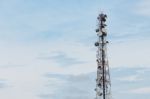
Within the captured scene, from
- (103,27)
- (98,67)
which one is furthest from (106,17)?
(98,67)

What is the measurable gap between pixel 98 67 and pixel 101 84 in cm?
309

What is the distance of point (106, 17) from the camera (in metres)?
105

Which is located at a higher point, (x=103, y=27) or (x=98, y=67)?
(x=103, y=27)

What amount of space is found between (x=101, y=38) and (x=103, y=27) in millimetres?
2047

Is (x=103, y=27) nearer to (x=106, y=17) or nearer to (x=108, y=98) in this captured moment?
(x=106, y=17)

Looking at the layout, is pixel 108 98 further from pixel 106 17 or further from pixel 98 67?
pixel 106 17

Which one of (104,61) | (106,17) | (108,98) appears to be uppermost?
(106,17)

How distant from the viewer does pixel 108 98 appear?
336 ft

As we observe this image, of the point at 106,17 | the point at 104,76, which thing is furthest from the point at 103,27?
the point at 104,76

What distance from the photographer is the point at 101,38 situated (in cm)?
10631

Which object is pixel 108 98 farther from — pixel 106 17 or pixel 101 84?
pixel 106 17

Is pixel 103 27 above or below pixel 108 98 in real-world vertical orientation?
above

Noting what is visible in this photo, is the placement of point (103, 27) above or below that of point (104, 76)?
above

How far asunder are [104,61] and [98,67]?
4.79 ft
